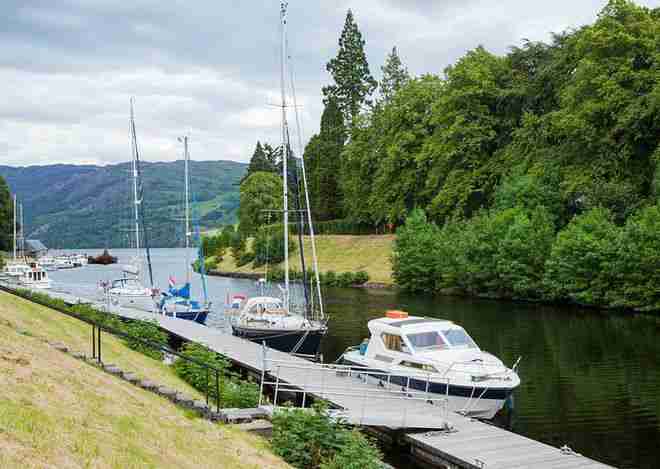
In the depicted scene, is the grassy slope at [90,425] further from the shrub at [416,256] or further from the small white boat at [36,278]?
the shrub at [416,256]

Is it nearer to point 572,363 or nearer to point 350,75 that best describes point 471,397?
point 572,363

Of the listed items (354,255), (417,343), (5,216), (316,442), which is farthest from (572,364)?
(5,216)

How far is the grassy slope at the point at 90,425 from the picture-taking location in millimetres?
9500

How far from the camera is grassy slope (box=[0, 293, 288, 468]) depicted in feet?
31.2

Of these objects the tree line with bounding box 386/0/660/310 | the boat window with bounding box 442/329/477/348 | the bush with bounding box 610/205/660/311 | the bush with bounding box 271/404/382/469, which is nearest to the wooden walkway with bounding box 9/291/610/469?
the bush with bounding box 271/404/382/469

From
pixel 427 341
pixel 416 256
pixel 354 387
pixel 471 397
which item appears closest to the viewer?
pixel 471 397

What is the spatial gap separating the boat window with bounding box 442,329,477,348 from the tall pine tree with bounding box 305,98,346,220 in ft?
277

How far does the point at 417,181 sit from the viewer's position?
83.8 meters

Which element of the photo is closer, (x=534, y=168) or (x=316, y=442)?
(x=316, y=442)

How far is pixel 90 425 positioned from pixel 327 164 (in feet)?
330

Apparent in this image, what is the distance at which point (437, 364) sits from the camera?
22.9 meters

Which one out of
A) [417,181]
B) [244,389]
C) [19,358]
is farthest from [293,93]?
[417,181]

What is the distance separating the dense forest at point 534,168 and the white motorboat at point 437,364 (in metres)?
26.8

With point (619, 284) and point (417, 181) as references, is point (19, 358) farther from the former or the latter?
point (417, 181)
